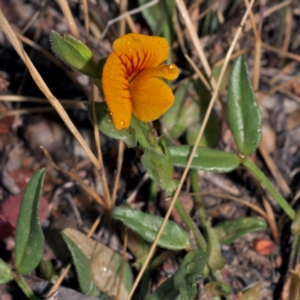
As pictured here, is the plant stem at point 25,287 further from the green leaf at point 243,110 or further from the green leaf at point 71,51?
the green leaf at point 243,110

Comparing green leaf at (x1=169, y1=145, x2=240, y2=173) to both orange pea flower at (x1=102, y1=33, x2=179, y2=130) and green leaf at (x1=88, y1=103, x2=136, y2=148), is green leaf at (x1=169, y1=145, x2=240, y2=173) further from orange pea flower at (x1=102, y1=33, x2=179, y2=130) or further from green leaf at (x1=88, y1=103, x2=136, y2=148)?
orange pea flower at (x1=102, y1=33, x2=179, y2=130)

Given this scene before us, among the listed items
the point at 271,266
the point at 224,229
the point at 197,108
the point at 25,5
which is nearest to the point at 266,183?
the point at 224,229

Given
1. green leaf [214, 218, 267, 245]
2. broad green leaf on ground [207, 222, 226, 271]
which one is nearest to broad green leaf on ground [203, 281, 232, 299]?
broad green leaf on ground [207, 222, 226, 271]

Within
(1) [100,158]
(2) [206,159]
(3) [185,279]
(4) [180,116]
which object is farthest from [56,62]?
(3) [185,279]

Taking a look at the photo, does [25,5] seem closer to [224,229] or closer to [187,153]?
[187,153]

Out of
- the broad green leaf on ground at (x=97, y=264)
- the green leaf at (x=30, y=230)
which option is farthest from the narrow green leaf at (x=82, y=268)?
the green leaf at (x=30, y=230)
